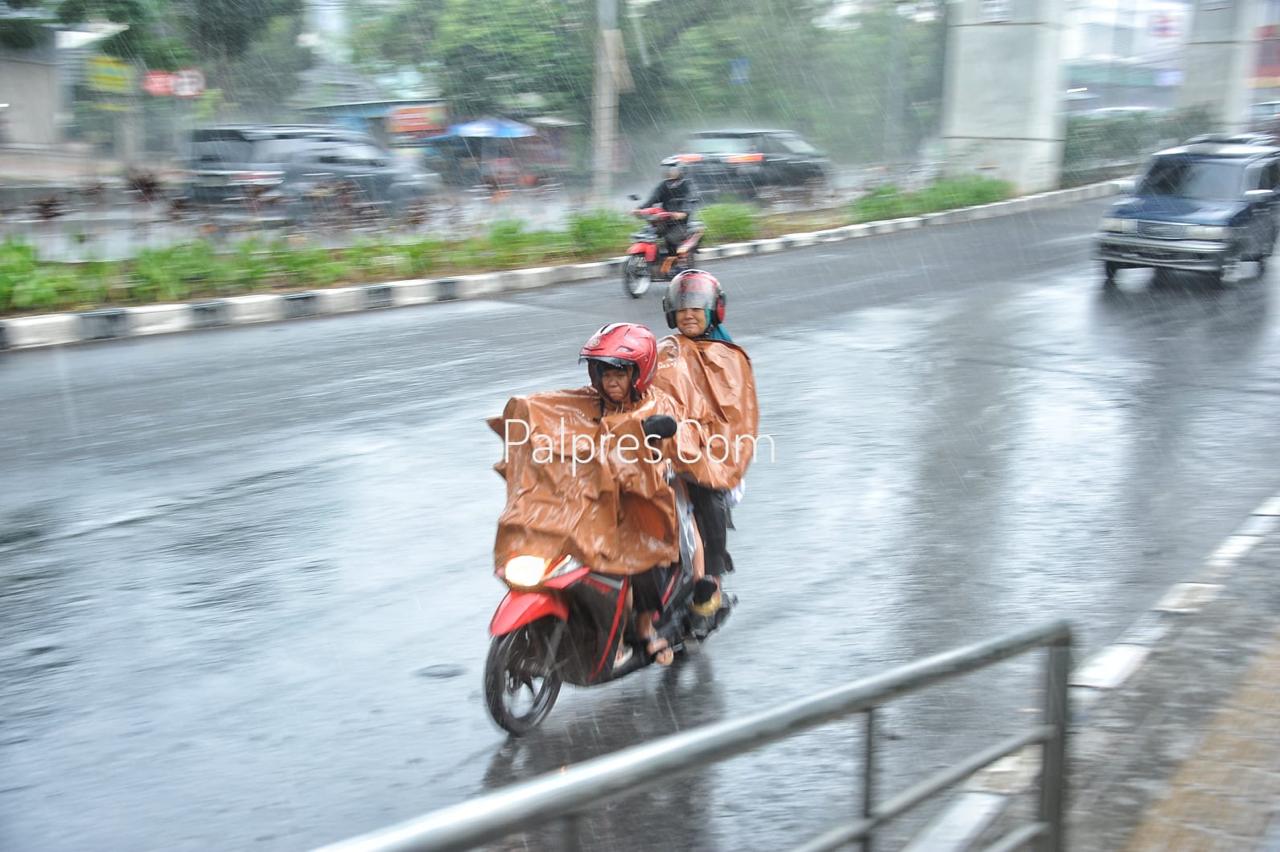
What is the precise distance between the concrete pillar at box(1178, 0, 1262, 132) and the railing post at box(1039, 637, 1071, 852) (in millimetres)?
38807

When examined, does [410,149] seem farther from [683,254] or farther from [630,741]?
[630,741]

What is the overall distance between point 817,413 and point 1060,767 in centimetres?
628

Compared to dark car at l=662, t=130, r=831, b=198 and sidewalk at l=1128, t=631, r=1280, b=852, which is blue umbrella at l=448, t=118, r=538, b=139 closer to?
dark car at l=662, t=130, r=831, b=198

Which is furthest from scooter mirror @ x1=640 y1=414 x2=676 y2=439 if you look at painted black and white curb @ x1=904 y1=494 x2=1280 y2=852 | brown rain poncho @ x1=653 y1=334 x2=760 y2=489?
painted black and white curb @ x1=904 y1=494 x2=1280 y2=852

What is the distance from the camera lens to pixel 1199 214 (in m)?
15.7

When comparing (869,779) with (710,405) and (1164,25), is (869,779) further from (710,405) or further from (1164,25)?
(1164,25)

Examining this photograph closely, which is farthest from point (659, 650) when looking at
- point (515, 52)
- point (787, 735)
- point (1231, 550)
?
point (515, 52)

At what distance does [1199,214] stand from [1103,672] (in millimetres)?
12717

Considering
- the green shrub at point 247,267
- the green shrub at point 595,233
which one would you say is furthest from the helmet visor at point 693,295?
the green shrub at point 595,233

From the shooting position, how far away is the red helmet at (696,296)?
5.19 meters

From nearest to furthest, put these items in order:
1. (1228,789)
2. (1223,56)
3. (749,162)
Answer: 1. (1228,789)
2. (749,162)
3. (1223,56)

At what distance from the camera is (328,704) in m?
4.61

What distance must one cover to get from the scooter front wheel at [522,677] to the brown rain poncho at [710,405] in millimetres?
799

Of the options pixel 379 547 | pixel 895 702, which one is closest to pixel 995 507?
pixel 379 547
